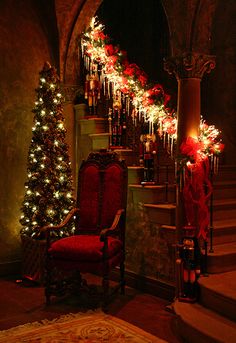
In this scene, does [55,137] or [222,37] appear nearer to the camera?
[55,137]

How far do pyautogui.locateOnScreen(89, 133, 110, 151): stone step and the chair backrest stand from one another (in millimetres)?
528

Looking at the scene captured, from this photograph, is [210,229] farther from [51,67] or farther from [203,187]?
[51,67]

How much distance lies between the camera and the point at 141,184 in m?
5.97

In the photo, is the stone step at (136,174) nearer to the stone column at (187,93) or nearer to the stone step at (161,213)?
the stone step at (161,213)

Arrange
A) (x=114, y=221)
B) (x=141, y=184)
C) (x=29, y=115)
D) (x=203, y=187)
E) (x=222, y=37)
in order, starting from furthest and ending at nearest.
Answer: (x=222, y=37) → (x=29, y=115) → (x=141, y=184) → (x=114, y=221) → (x=203, y=187)

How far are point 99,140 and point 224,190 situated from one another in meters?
1.93

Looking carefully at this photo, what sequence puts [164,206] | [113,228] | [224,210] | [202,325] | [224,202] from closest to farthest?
1. [202,325]
2. [113,228]
3. [164,206]
4. [224,210]
5. [224,202]

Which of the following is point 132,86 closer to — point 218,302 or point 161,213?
point 161,213

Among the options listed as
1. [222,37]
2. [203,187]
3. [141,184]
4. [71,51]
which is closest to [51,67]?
[71,51]

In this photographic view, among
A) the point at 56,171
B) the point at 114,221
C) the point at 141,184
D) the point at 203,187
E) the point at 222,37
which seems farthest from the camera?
the point at 222,37

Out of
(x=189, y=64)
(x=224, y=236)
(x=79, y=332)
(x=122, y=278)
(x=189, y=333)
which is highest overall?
(x=189, y=64)

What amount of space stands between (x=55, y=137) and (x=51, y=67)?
1.01 m

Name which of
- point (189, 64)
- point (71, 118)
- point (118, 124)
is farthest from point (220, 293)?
point (71, 118)

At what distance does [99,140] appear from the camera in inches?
269
